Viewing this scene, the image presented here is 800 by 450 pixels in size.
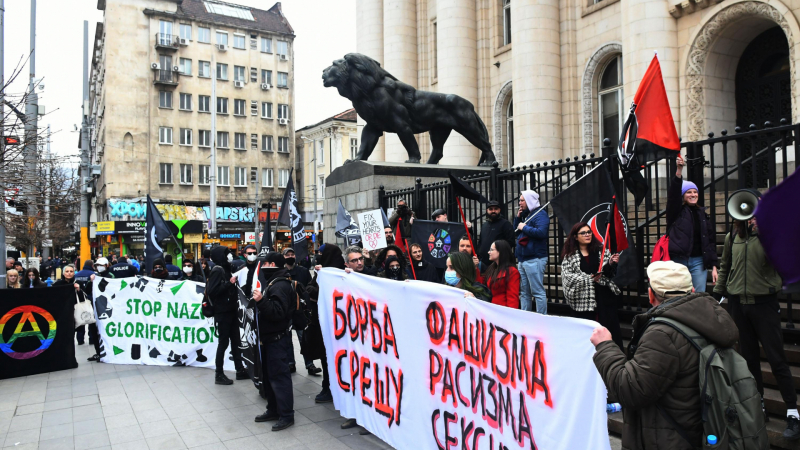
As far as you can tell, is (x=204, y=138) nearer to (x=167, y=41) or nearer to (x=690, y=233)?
(x=167, y=41)

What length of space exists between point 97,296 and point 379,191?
5.65 m

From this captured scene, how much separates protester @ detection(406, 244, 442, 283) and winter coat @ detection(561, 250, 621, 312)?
8.09ft

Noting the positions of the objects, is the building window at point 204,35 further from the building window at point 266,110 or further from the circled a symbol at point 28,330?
the circled a symbol at point 28,330

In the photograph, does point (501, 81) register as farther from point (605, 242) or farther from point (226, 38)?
point (226, 38)

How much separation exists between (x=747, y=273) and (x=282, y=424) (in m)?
4.88

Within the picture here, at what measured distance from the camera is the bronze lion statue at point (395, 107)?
11984 mm

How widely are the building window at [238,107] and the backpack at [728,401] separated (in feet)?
179

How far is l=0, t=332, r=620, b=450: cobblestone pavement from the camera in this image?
637 centimetres

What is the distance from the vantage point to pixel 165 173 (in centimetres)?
5075

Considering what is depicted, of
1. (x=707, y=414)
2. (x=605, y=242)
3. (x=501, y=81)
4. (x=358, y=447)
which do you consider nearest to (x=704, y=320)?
(x=707, y=414)

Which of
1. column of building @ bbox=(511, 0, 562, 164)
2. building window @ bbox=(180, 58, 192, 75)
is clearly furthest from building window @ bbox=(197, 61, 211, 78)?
column of building @ bbox=(511, 0, 562, 164)

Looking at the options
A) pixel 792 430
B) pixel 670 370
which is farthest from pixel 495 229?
pixel 670 370

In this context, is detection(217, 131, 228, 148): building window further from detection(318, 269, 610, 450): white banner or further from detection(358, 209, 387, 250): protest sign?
detection(318, 269, 610, 450): white banner

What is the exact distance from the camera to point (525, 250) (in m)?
7.55
